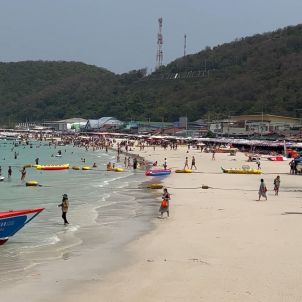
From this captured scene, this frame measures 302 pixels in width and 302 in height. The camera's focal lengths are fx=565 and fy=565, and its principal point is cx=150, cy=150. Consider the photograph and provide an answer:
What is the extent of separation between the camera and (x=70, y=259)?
14344 millimetres

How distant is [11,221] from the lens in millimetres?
16438

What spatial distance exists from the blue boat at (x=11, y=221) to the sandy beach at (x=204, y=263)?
2.99 m

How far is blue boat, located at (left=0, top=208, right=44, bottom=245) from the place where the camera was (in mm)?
16194

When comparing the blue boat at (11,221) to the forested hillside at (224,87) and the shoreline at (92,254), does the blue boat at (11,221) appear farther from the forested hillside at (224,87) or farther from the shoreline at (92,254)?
the forested hillside at (224,87)

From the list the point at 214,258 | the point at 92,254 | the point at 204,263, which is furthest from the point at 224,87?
the point at 204,263

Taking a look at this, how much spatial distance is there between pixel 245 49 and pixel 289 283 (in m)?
173

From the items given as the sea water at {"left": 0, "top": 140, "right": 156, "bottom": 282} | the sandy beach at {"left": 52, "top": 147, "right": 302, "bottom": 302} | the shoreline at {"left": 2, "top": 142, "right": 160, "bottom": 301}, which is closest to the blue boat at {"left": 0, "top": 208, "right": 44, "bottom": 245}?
the sea water at {"left": 0, "top": 140, "right": 156, "bottom": 282}

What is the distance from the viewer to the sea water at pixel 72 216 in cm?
1530

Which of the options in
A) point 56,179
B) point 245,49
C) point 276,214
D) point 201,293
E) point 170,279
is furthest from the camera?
point 245,49

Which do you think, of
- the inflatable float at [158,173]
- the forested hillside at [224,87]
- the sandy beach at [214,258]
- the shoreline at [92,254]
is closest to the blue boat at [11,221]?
the shoreline at [92,254]

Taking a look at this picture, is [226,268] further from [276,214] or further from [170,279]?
[276,214]

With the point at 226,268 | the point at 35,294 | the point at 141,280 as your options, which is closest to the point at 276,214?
the point at 226,268

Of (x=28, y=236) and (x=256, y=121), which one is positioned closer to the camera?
(x=28, y=236)

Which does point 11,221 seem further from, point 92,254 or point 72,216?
point 72,216
